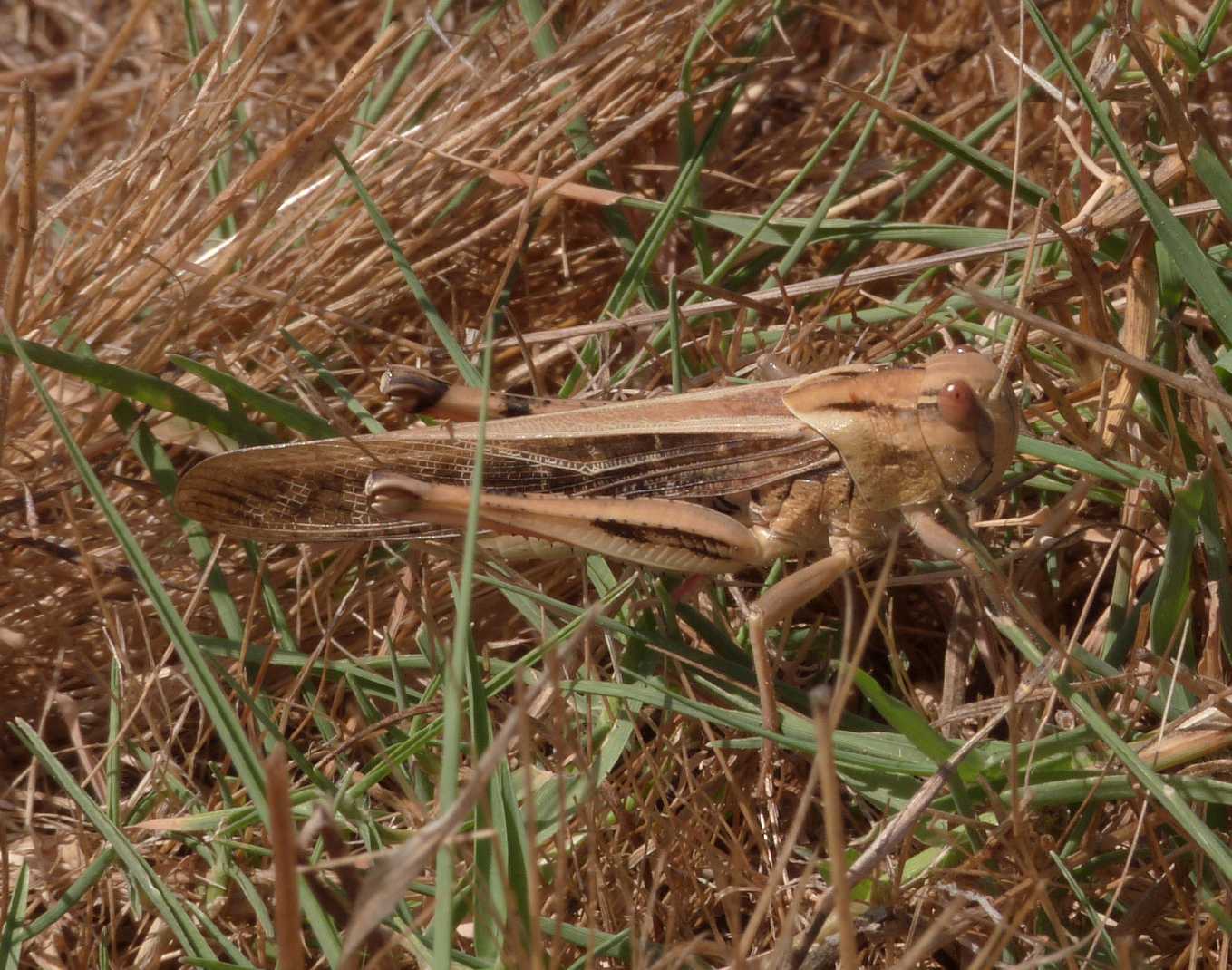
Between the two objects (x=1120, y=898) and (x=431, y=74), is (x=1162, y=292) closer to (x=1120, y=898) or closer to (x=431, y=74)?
(x=1120, y=898)

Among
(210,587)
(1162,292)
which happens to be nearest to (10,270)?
(210,587)

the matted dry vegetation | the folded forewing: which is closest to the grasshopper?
the folded forewing

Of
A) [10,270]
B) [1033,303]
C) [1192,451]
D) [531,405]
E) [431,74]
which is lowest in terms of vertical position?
[1192,451]

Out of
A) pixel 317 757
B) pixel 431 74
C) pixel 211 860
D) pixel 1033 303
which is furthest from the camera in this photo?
pixel 431 74

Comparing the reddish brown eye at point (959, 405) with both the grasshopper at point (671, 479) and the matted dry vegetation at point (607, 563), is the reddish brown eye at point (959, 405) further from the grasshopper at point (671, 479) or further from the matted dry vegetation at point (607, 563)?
the matted dry vegetation at point (607, 563)

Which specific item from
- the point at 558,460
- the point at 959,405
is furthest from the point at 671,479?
the point at 959,405

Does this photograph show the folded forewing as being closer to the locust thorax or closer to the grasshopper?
the grasshopper
